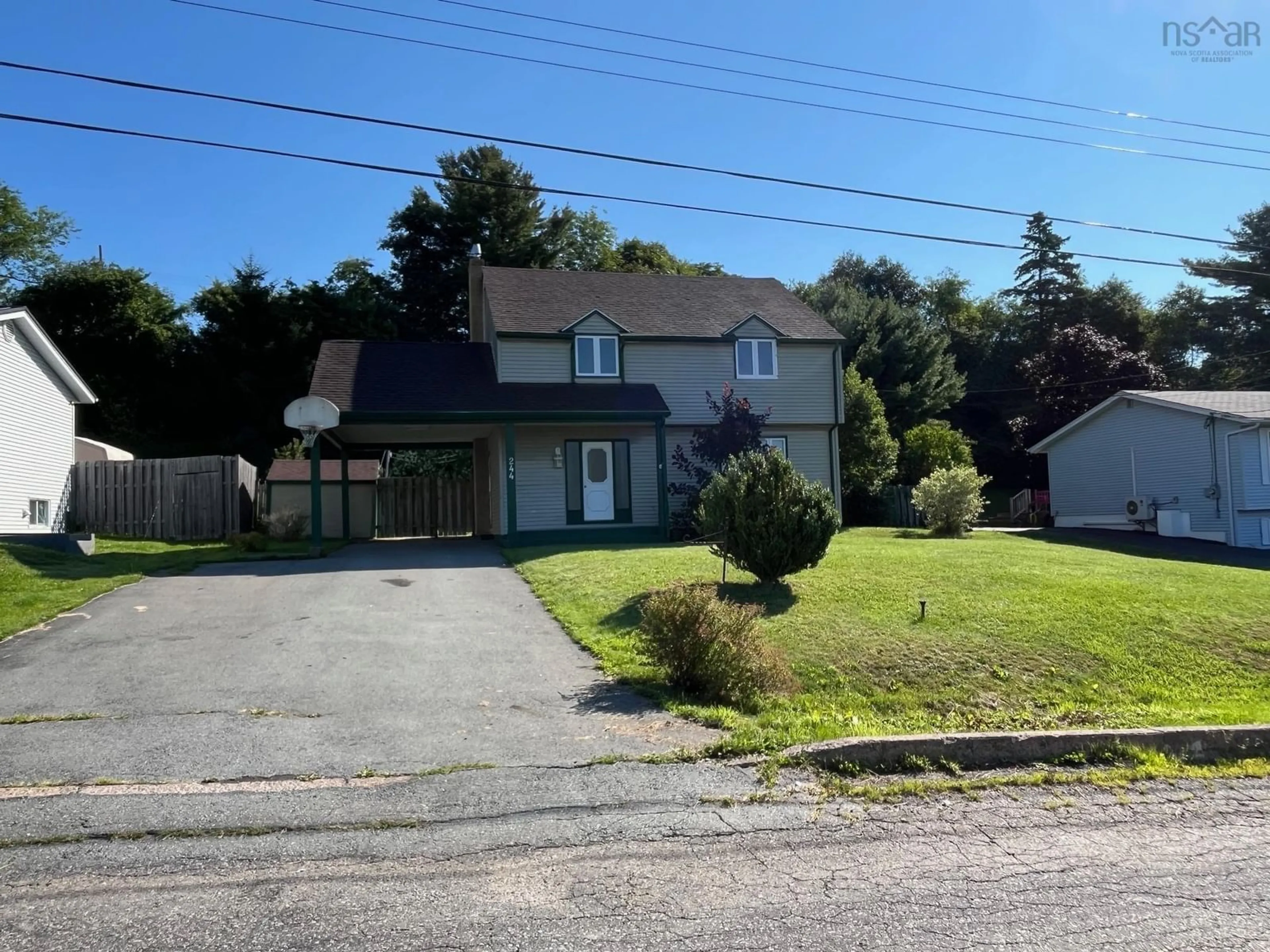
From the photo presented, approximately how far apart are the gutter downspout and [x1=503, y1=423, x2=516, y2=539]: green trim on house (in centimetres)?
1874

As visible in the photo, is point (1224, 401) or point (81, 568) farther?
point (1224, 401)

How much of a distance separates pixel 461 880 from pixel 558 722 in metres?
2.74

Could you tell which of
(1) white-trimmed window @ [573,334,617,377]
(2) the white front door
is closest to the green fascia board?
(2) the white front door

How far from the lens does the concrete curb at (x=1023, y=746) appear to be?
254 inches

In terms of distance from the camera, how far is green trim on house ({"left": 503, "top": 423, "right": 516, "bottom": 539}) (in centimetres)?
2009

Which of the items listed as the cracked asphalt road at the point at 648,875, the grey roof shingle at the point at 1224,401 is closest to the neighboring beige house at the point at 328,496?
the cracked asphalt road at the point at 648,875

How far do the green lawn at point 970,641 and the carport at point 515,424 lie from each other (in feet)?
21.4

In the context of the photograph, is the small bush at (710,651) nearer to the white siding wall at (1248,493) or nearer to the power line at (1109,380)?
the white siding wall at (1248,493)

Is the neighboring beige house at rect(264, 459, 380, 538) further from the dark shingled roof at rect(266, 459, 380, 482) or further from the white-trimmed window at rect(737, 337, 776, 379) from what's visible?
the white-trimmed window at rect(737, 337, 776, 379)

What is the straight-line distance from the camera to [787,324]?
2542 centimetres

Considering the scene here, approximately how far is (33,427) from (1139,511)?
29265mm

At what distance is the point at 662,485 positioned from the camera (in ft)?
69.5

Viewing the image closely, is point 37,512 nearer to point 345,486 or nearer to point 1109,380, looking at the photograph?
point 345,486

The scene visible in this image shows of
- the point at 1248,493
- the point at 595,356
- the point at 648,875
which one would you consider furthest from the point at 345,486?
the point at 1248,493
